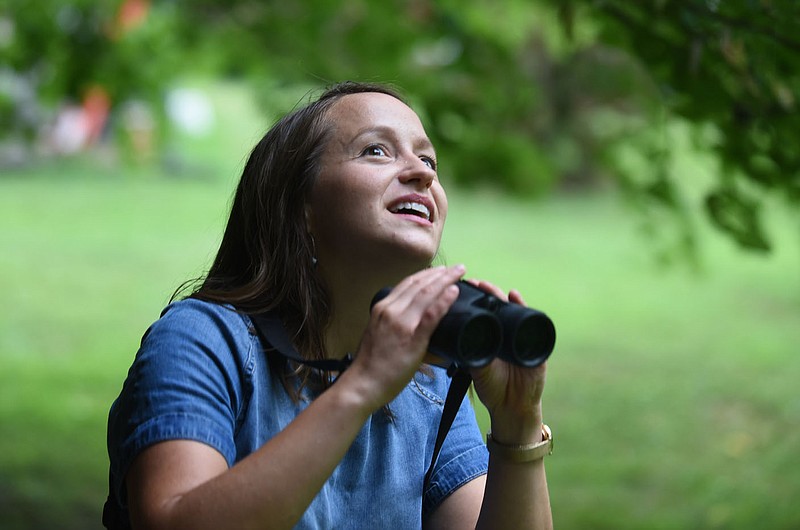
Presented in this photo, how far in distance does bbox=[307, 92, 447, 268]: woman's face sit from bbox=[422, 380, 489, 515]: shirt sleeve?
1.42 feet

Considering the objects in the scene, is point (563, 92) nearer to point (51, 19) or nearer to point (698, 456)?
point (698, 456)

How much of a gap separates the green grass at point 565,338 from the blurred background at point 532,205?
0.03 metres

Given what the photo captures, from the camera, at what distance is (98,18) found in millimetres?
6340

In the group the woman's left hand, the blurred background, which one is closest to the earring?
the woman's left hand

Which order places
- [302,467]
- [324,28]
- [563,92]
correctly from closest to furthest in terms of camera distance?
[302,467] → [324,28] → [563,92]

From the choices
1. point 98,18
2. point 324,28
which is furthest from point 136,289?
point 324,28

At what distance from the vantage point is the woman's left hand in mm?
1855

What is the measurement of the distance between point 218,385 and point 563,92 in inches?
306

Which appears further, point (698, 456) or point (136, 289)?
point (136, 289)

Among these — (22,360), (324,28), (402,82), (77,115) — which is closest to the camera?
(402,82)

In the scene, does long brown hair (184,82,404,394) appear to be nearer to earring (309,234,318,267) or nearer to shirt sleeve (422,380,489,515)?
earring (309,234,318,267)

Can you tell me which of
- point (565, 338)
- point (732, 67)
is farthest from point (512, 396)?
point (565, 338)

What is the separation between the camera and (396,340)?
1.63m

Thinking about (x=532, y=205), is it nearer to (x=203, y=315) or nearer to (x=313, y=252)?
(x=313, y=252)
